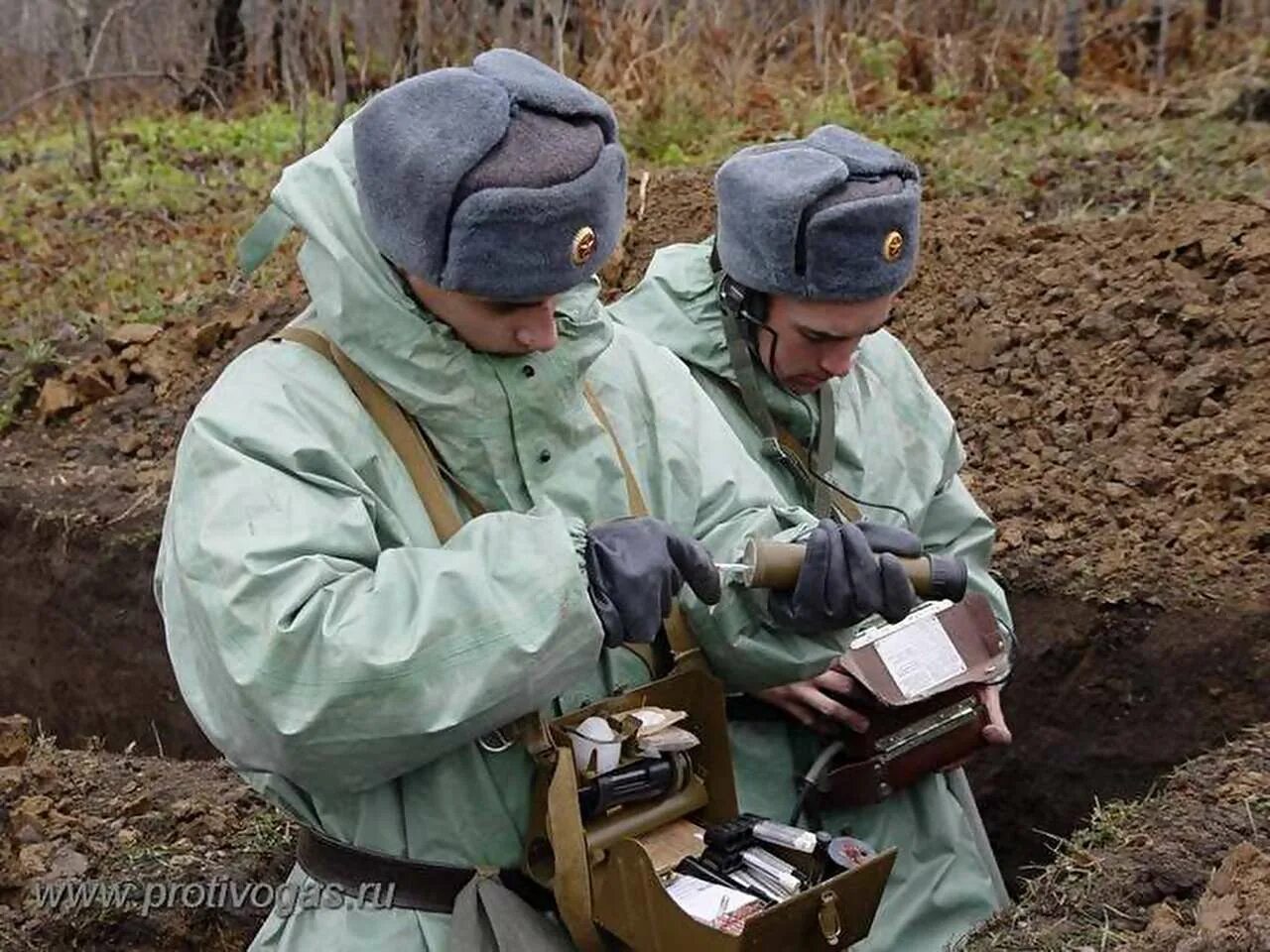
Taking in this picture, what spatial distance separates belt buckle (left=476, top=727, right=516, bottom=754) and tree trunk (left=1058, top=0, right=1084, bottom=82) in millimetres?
A: 6572

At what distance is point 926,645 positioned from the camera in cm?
322

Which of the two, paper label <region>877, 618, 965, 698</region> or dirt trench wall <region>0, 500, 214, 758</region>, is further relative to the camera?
dirt trench wall <region>0, 500, 214, 758</region>

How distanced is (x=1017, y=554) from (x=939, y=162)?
8.75 feet

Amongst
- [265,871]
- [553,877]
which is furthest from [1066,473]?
[553,877]

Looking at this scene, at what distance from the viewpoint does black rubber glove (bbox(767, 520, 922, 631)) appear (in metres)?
2.46

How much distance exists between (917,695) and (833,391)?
607 mm

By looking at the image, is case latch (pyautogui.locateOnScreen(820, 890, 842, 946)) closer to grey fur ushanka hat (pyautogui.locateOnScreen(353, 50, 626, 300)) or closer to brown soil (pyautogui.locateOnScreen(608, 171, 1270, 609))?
grey fur ushanka hat (pyautogui.locateOnScreen(353, 50, 626, 300))

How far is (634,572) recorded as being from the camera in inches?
87.0

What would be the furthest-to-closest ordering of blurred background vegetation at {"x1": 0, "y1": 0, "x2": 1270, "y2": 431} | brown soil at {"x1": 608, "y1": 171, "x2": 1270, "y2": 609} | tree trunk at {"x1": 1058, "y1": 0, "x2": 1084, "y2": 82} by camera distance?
tree trunk at {"x1": 1058, "y1": 0, "x2": 1084, "y2": 82} → blurred background vegetation at {"x1": 0, "y1": 0, "x2": 1270, "y2": 431} → brown soil at {"x1": 608, "y1": 171, "x2": 1270, "y2": 609}

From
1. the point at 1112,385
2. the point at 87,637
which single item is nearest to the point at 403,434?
the point at 1112,385

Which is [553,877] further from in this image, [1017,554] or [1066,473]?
[1066,473]

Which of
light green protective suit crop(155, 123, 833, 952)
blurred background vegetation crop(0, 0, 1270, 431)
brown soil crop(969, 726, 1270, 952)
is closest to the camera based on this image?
light green protective suit crop(155, 123, 833, 952)

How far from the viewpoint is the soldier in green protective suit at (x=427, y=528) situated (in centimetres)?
213

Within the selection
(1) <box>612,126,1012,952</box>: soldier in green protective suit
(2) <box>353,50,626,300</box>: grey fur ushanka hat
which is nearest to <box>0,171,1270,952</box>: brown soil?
(1) <box>612,126,1012,952</box>: soldier in green protective suit
